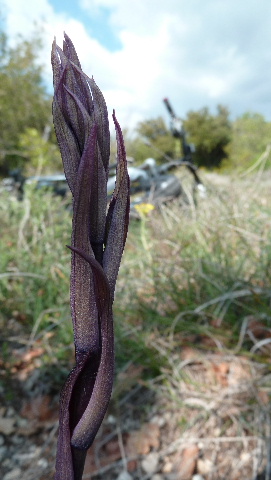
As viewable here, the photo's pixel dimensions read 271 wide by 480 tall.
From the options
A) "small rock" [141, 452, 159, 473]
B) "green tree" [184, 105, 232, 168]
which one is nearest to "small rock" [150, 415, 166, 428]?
"small rock" [141, 452, 159, 473]

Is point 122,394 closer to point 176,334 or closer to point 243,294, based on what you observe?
point 176,334

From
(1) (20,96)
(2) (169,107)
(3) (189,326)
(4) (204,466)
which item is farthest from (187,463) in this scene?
(1) (20,96)

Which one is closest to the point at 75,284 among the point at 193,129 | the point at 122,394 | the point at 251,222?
the point at 122,394

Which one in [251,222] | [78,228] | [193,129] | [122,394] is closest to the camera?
[78,228]

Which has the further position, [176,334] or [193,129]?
[193,129]

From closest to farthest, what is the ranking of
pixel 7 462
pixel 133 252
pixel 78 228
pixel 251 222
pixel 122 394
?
1. pixel 78 228
2. pixel 7 462
3. pixel 122 394
4. pixel 251 222
5. pixel 133 252

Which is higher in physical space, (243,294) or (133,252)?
(133,252)
